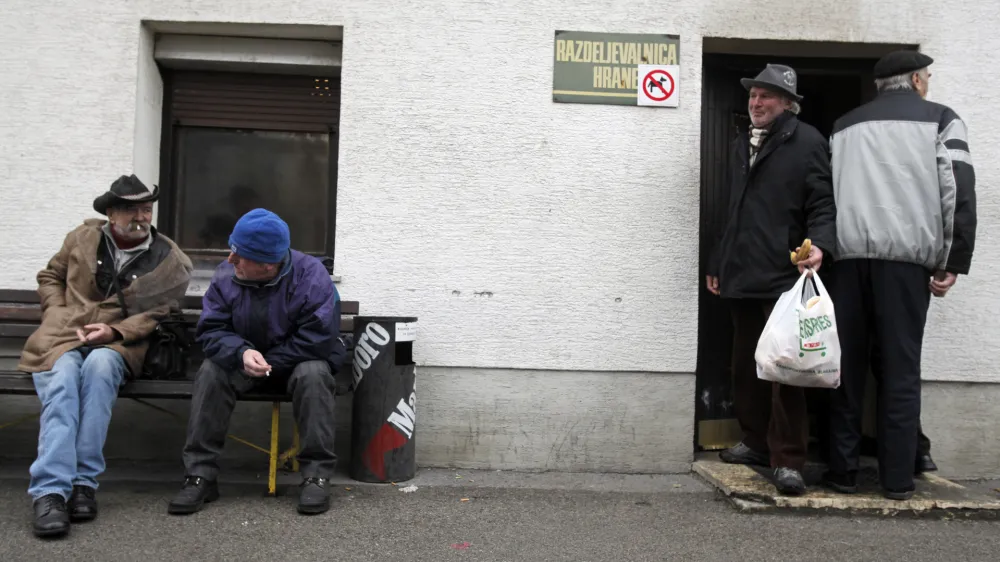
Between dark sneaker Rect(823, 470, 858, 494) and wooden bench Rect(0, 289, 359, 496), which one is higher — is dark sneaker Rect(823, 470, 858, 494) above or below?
below

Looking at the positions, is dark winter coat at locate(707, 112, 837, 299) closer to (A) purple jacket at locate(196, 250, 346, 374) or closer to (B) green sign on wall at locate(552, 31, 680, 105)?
(B) green sign on wall at locate(552, 31, 680, 105)

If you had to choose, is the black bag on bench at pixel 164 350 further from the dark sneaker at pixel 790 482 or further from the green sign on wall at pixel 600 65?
the dark sneaker at pixel 790 482

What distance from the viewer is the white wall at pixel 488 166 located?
4.84 metres

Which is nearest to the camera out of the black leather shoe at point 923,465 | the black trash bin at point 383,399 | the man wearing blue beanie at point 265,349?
the man wearing blue beanie at point 265,349

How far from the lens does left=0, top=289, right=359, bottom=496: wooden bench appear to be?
407 centimetres

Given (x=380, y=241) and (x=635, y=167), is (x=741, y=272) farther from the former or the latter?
(x=380, y=241)

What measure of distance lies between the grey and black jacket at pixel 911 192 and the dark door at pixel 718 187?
1178 mm

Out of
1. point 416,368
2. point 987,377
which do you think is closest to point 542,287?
point 416,368

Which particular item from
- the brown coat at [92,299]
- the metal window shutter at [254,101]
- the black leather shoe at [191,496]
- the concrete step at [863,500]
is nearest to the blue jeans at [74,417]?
the brown coat at [92,299]

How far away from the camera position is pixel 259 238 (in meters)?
3.86

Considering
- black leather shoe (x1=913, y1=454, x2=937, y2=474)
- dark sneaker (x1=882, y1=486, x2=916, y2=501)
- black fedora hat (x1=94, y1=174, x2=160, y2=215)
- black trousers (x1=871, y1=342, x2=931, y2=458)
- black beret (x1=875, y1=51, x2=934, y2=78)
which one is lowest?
dark sneaker (x1=882, y1=486, x2=916, y2=501)

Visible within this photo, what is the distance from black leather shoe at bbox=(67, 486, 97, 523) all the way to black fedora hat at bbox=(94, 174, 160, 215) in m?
1.44

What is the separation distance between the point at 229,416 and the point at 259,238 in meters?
0.90

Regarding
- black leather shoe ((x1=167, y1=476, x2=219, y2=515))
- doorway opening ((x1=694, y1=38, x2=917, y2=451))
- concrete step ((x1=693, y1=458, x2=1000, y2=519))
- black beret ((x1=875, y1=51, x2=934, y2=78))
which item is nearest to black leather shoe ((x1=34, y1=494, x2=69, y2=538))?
black leather shoe ((x1=167, y1=476, x2=219, y2=515))
